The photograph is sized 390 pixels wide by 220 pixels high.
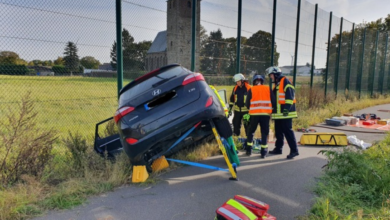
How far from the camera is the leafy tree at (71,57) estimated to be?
5.16 m

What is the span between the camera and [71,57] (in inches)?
206

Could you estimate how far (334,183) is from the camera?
395cm

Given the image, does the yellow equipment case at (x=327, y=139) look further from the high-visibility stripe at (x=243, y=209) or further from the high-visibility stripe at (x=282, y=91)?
the high-visibility stripe at (x=243, y=209)

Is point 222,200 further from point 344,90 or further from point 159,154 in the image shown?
point 344,90

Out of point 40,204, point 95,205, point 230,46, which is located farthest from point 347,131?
point 40,204

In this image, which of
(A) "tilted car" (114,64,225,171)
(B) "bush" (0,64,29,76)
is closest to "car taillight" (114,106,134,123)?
(A) "tilted car" (114,64,225,171)

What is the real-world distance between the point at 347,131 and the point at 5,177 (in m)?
8.88

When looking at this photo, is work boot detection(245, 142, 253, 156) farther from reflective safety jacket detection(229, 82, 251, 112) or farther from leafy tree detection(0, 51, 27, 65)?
leafy tree detection(0, 51, 27, 65)

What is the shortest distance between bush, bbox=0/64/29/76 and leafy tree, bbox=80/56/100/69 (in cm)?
104

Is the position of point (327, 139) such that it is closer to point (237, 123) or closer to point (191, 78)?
point (237, 123)

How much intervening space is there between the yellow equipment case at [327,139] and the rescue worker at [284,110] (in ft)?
3.91

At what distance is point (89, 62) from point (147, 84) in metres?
2.24

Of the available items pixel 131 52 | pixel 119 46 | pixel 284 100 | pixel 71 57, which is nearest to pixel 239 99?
pixel 284 100

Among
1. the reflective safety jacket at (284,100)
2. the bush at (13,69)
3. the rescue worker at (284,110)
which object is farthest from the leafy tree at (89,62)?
the reflective safety jacket at (284,100)
